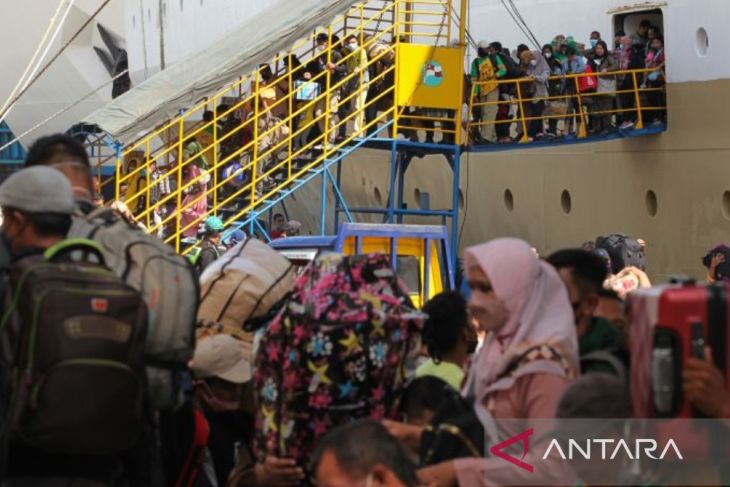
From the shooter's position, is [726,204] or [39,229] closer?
[39,229]

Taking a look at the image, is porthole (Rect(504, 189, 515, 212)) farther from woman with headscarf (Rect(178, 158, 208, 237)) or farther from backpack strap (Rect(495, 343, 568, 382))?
backpack strap (Rect(495, 343, 568, 382))

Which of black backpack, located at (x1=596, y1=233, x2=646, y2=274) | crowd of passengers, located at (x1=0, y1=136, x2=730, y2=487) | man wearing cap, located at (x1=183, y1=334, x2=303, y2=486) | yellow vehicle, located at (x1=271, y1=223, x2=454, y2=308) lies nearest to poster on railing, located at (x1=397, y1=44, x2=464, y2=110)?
yellow vehicle, located at (x1=271, y1=223, x2=454, y2=308)

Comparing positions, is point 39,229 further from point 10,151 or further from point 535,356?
point 10,151

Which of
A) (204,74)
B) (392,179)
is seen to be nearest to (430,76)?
(392,179)

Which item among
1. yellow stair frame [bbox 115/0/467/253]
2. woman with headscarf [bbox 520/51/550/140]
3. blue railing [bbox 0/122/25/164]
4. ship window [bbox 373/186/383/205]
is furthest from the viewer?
blue railing [bbox 0/122/25/164]

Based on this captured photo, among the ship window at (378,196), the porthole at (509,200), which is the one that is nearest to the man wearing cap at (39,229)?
the porthole at (509,200)

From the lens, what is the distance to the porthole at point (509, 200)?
20.0 metres

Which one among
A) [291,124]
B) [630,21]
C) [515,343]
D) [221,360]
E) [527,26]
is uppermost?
[527,26]

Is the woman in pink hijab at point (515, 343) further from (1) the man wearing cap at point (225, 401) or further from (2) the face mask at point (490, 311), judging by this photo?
(1) the man wearing cap at point (225, 401)

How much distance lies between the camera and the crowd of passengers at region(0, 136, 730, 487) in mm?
3801

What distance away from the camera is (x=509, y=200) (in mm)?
20125

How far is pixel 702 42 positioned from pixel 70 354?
42.0ft

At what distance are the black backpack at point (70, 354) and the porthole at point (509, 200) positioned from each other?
15700 mm

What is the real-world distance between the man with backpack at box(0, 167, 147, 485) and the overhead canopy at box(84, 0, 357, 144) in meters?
11.4
